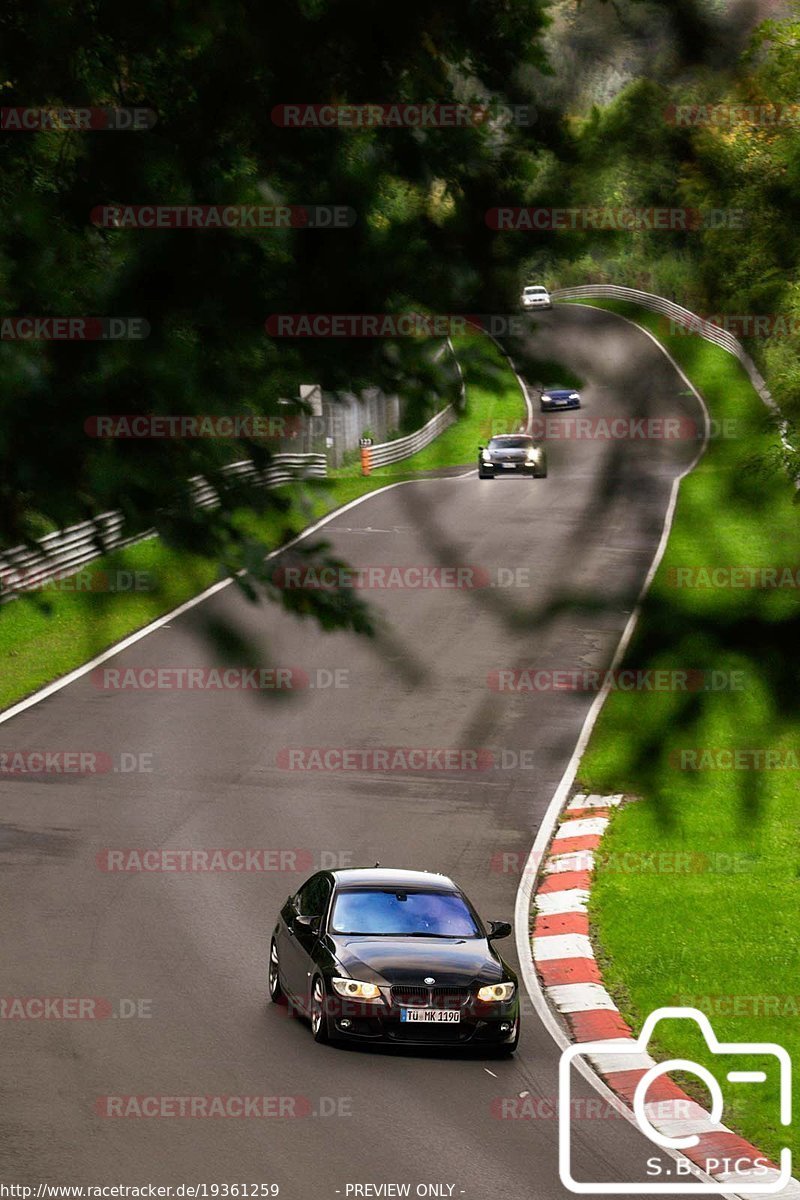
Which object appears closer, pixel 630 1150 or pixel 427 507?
pixel 427 507

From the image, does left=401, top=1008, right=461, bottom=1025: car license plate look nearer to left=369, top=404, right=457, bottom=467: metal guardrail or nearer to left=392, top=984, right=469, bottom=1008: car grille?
left=392, top=984, right=469, bottom=1008: car grille

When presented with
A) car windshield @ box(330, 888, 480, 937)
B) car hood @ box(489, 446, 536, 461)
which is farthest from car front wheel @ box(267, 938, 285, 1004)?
car hood @ box(489, 446, 536, 461)

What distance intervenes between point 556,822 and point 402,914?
6284 millimetres

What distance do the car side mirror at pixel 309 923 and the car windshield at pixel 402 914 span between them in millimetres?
128

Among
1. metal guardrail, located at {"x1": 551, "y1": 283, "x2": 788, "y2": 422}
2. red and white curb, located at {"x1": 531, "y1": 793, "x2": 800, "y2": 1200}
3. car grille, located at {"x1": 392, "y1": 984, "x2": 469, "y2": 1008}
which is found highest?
metal guardrail, located at {"x1": 551, "y1": 283, "x2": 788, "y2": 422}

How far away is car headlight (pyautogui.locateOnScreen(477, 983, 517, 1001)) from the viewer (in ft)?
43.2

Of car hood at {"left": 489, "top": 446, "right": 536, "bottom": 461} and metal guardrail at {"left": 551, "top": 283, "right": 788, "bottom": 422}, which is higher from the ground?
metal guardrail at {"left": 551, "top": 283, "right": 788, "bottom": 422}

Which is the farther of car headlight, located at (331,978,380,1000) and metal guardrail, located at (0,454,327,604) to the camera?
car headlight, located at (331,978,380,1000)

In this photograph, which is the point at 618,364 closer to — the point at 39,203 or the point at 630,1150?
the point at 39,203

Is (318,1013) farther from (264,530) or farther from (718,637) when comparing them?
(264,530)

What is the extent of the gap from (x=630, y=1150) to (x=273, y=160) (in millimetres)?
8794

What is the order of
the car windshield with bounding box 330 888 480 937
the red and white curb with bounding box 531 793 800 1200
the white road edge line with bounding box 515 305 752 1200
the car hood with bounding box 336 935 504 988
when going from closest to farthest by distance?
the white road edge line with bounding box 515 305 752 1200 < the red and white curb with bounding box 531 793 800 1200 < the car hood with bounding box 336 935 504 988 < the car windshield with bounding box 330 888 480 937

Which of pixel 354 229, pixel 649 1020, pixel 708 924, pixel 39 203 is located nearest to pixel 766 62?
pixel 354 229

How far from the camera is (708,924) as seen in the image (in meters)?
17.1
